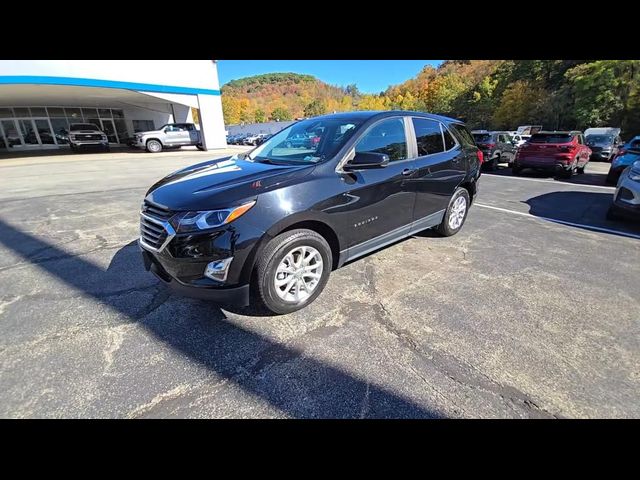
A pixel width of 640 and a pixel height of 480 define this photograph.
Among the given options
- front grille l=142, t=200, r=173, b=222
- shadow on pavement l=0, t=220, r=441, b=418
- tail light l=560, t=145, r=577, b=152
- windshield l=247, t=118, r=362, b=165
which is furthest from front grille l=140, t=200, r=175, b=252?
tail light l=560, t=145, r=577, b=152

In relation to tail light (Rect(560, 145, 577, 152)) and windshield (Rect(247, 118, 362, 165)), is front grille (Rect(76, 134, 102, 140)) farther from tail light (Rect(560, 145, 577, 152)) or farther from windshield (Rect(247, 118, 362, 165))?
tail light (Rect(560, 145, 577, 152))

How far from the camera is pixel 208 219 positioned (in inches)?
90.3

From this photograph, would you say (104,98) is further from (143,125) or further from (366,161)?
(366,161)

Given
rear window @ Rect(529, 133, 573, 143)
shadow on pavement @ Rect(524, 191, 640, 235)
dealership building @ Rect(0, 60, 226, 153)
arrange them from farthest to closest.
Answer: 1. dealership building @ Rect(0, 60, 226, 153)
2. rear window @ Rect(529, 133, 573, 143)
3. shadow on pavement @ Rect(524, 191, 640, 235)

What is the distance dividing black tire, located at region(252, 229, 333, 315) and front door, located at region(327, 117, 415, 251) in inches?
11.8

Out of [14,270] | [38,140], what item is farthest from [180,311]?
[38,140]

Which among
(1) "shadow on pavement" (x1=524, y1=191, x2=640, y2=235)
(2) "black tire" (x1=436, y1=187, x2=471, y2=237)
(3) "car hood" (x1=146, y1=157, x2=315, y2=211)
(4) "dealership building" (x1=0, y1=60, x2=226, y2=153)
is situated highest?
(4) "dealership building" (x1=0, y1=60, x2=226, y2=153)

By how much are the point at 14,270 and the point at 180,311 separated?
8.17ft

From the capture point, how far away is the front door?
9.61 ft

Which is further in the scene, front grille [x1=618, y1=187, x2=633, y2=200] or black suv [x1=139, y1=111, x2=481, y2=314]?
front grille [x1=618, y1=187, x2=633, y2=200]

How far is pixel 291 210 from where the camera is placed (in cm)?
249

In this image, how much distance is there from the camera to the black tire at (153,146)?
1955 cm
